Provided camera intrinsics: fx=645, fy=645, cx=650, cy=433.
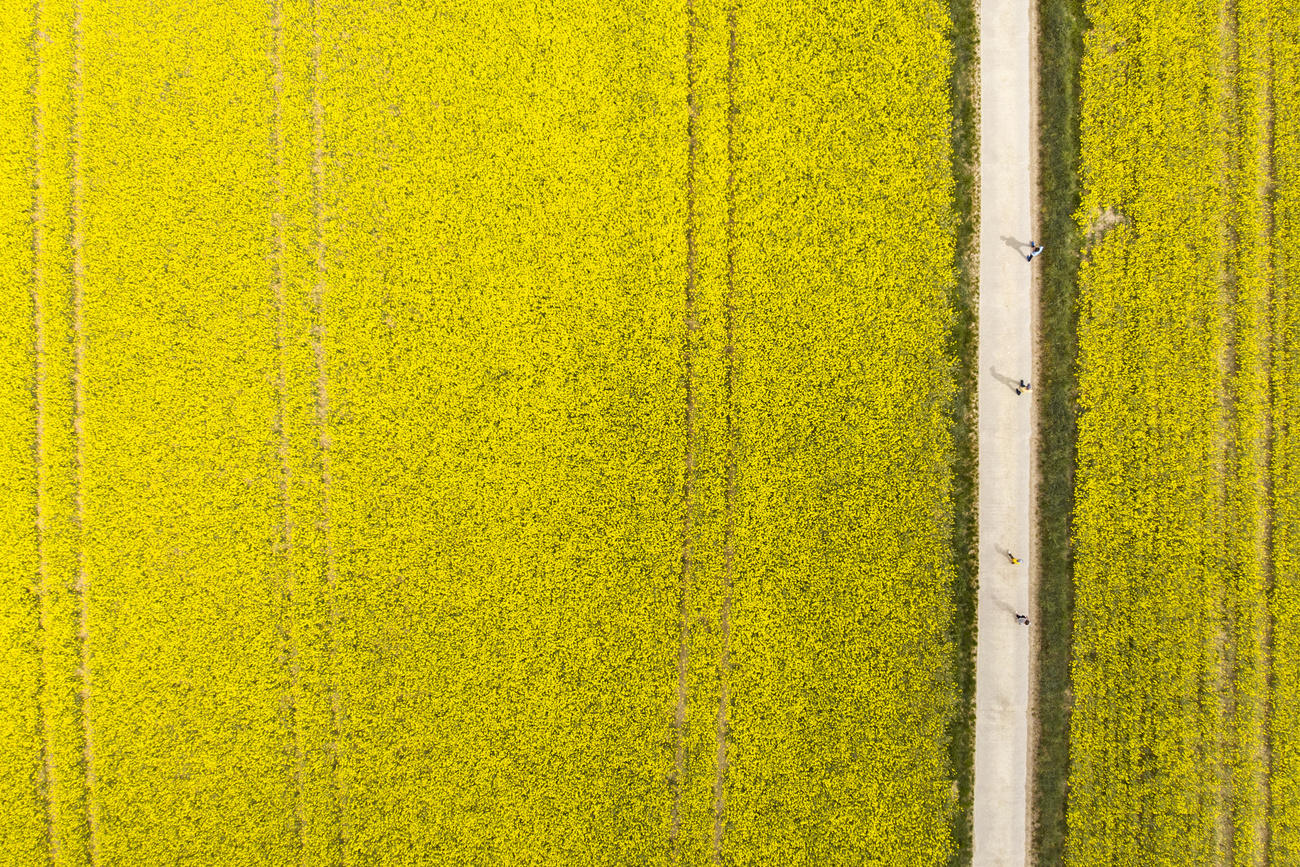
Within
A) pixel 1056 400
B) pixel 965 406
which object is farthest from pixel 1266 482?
pixel 965 406

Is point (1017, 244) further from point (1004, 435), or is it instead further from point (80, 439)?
point (80, 439)

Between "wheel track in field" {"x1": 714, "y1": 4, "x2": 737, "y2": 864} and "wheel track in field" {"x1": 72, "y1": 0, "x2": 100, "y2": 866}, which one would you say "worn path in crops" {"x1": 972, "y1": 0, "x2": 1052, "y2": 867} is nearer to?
"wheel track in field" {"x1": 714, "y1": 4, "x2": 737, "y2": 864}

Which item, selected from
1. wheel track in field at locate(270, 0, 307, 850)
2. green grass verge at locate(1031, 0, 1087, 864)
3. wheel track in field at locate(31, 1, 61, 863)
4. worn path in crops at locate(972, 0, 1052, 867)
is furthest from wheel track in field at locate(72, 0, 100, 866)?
green grass verge at locate(1031, 0, 1087, 864)

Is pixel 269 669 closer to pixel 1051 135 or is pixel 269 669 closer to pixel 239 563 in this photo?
pixel 239 563

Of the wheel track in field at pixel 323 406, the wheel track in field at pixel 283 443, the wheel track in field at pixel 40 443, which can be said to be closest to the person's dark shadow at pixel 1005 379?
the wheel track in field at pixel 323 406

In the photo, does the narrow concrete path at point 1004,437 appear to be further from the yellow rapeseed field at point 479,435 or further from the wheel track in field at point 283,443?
the wheel track in field at point 283,443

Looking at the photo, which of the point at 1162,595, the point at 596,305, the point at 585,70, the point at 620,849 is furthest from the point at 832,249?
the point at 620,849
